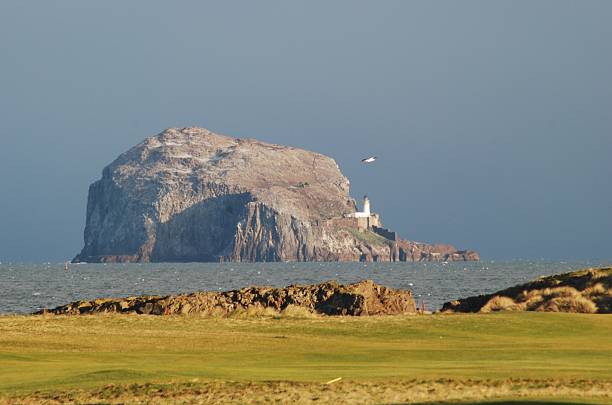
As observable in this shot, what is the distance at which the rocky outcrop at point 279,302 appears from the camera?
157 ft

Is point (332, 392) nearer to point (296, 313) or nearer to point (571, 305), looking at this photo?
point (296, 313)

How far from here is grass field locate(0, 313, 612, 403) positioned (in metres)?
21.0

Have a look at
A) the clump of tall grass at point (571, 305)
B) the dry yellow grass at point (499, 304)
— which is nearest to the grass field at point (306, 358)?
the clump of tall grass at point (571, 305)

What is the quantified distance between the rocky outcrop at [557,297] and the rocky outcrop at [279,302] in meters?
3.33

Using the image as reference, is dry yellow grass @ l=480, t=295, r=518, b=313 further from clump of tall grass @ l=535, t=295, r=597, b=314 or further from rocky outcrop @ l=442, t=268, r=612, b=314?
clump of tall grass @ l=535, t=295, r=597, b=314

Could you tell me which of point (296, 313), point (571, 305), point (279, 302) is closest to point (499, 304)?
point (571, 305)

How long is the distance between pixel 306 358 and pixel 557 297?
21100 mm

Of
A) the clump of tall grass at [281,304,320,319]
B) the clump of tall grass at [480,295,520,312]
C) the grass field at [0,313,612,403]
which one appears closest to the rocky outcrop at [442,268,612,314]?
the clump of tall grass at [480,295,520,312]

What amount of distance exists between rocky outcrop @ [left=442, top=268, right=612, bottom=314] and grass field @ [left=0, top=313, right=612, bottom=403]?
6726mm

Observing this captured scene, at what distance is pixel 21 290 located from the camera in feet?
365

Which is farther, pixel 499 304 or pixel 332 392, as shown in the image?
pixel 499 304

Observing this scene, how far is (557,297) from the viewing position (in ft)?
154

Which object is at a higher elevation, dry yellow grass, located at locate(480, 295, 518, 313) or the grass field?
dry yellow grass, located at locate(480, 295, 518, 313)

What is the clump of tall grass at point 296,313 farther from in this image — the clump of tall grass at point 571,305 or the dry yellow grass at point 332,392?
the dry yellow grass at point 332,392
